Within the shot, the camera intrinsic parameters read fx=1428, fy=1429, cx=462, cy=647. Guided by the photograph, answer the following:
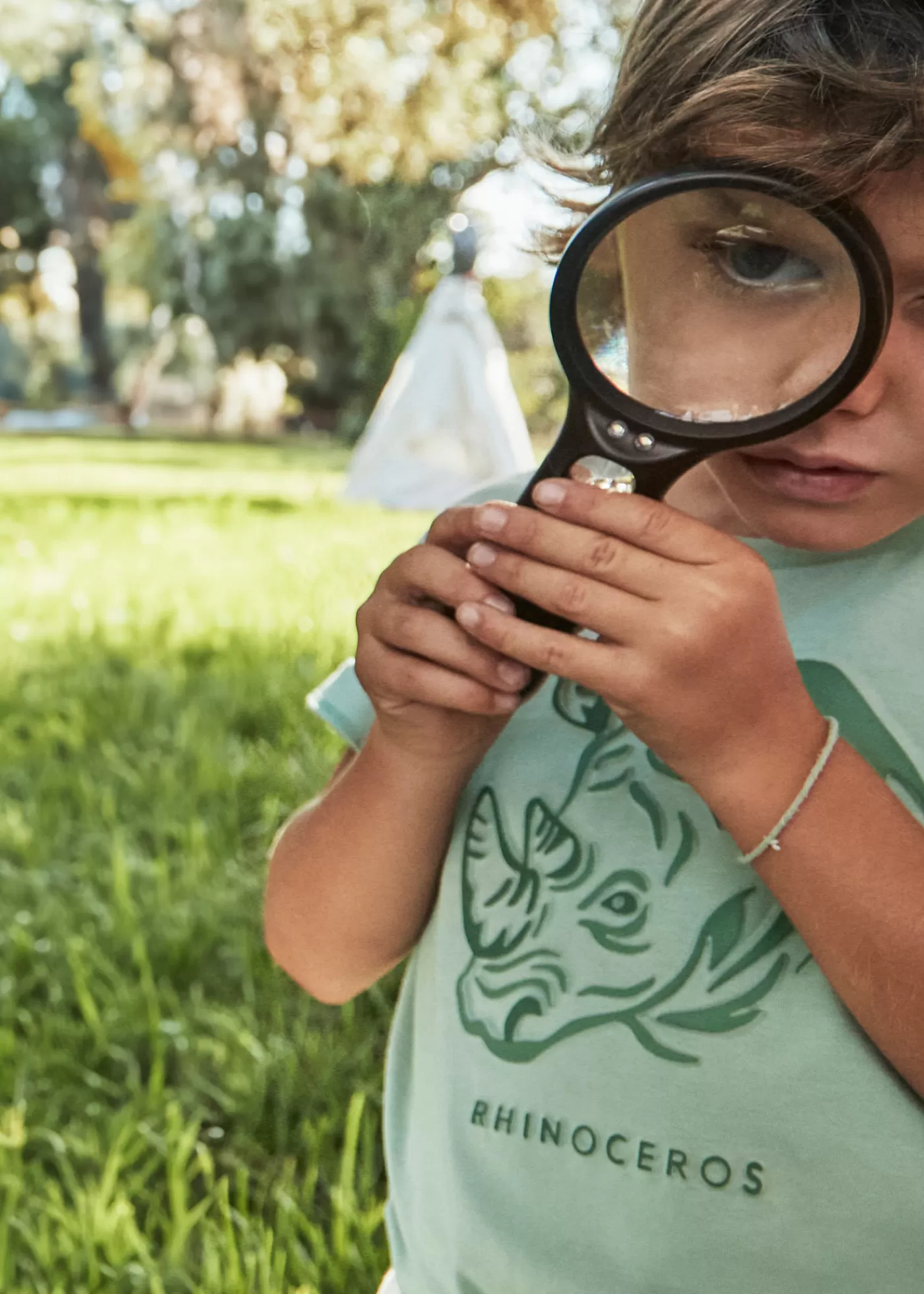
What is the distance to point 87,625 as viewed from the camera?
4875 mm

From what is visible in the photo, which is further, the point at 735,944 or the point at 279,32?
the point at 279,32

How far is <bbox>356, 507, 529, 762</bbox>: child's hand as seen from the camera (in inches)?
40.6

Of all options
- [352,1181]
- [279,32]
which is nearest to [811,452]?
[352,1181]

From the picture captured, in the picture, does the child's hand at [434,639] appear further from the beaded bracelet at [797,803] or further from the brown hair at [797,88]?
the brown hair at [797,88]

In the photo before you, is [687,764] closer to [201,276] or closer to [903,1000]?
[903,1000]

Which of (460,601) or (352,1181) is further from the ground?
(460,601)

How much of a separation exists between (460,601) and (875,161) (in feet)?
1.40

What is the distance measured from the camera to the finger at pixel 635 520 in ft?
3.08

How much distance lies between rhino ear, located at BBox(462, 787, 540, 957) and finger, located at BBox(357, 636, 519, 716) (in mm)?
165

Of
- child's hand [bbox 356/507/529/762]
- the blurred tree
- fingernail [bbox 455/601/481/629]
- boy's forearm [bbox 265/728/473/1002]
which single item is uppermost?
fingernail [bbox 455/601/481/629]

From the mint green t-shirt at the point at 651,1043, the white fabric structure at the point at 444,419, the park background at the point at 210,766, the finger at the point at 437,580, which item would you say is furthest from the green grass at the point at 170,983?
the white fabric structure at the point at 444,419

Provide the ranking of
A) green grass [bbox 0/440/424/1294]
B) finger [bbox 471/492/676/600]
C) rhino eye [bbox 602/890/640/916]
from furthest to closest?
green grass [bbox 0/440/424/1294] < rhino eye [bbox 602/890/640/916] < finger [bbox 471/492/676/600]

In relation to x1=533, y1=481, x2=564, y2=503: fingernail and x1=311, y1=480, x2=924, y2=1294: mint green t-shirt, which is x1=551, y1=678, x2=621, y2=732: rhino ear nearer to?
x1=311, y1=480, x2=924, y2=1294: mint green t-shirt

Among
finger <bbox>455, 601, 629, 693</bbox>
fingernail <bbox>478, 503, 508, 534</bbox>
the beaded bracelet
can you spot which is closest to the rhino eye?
the beaded bracelet
